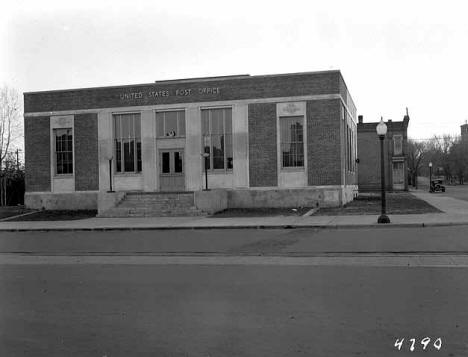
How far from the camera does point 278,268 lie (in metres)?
10.4

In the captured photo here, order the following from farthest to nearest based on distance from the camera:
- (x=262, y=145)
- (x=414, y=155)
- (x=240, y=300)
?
(x=414, y=155) → (x=262, y=145) → (x=240, y=300)

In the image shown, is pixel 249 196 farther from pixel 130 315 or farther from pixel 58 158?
pixel 130 315

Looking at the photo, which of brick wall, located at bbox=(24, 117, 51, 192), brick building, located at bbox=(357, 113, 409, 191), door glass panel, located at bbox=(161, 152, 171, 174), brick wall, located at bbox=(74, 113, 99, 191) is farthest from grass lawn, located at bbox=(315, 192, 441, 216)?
brick building, located at bbox=(357, 113, 409, 191)

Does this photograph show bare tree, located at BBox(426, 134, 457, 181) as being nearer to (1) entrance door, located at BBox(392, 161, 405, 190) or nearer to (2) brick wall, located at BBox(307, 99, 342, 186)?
(1) entrance door, located at BBox(392, 161, 405, 190)

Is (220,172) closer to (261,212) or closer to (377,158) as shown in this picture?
(261,212)

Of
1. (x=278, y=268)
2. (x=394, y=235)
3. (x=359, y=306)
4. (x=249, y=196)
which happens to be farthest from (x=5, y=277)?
(x=249, y=196)

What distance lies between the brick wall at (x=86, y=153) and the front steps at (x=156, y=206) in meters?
3.46

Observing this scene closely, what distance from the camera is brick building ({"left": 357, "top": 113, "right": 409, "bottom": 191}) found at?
62.3 meters

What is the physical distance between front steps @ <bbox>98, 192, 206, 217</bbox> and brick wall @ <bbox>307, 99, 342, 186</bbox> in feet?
22.8

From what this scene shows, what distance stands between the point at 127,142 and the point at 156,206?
5.80 m

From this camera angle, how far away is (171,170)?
3098 cm

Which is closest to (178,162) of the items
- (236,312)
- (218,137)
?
(218,137)

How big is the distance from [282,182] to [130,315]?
75.4ft

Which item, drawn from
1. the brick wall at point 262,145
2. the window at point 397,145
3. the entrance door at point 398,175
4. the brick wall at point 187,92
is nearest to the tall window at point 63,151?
the brick wall at point 187,92
